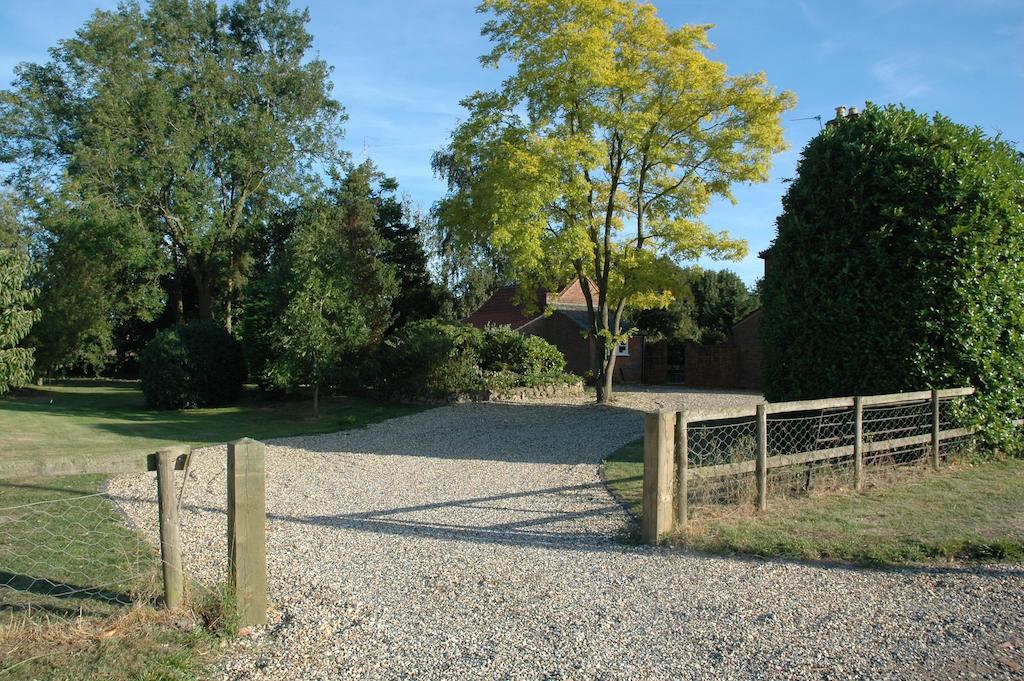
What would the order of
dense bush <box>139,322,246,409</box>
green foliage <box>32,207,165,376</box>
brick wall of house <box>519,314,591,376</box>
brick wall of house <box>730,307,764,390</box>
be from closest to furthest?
dense bush <box>139,322,246,409</box> < green foliage <box>32,207,165,376</box> < brick wall of house <box>730,307,764,390</box> < brick wall of house <box>519,314,591,376</box>

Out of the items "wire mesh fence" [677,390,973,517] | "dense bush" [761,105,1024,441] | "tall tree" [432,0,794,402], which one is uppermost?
"tall tree" [432,0,794,402]

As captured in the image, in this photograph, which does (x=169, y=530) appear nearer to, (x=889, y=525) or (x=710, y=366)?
(x=889, y=525)


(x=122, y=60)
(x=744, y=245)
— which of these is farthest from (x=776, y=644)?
(x=122, y=60)

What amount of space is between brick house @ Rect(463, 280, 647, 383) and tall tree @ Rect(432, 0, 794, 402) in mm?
12368

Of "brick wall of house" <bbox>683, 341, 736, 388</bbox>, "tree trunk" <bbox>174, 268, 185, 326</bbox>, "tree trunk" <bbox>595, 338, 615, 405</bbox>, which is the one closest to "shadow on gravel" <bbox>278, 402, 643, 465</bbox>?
"tree trunk" <bbox>595, 338, 615, 405</bbox>

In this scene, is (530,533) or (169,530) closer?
(169,530)

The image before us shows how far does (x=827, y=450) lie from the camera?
28.1 ft

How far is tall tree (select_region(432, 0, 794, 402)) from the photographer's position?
727 inches

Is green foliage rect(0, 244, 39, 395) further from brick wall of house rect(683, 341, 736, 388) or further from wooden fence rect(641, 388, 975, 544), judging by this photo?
brick wall of house rect(683, 341, 736, 388)

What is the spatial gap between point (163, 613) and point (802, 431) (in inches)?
335

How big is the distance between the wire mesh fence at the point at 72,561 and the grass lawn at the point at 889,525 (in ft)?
15.0

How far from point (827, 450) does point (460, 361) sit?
48.8 feet

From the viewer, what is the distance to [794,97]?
1859 cm

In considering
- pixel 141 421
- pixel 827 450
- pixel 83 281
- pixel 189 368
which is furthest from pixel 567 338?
pixel 827 450
